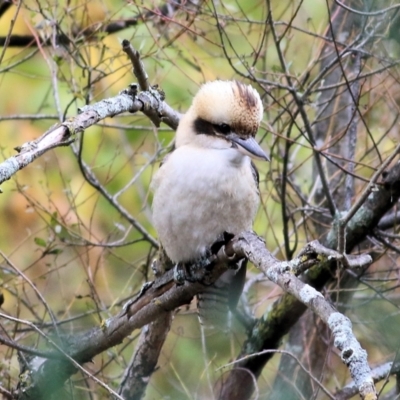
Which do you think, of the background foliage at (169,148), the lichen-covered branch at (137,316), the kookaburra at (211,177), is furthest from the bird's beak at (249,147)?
the lichen-covered branch at (137,316)

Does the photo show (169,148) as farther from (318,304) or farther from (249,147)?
(318,304)

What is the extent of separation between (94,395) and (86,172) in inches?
34.0

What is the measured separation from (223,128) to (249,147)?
140mm

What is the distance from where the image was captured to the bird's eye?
2597 millimetres

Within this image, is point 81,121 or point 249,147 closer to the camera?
point 81,121

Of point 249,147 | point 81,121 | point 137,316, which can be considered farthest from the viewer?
point 137,316

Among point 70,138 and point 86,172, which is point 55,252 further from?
point 70,138

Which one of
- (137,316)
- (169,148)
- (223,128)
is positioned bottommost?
(137,316)

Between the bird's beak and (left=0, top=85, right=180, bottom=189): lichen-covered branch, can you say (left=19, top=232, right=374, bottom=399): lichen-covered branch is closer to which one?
the bird's beak

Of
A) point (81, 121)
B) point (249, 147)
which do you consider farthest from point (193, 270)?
point (81, 121)

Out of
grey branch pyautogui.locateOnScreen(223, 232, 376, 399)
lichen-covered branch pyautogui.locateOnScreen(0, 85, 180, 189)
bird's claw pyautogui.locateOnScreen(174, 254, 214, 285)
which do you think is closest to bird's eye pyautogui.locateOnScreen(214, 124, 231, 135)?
lichen-covered branch pyautogui.locateOnScreen(0, 85, 180, 189)

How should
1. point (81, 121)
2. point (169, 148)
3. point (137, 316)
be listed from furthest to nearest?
point (169, 148) < point (137, 316) < point (81, 121)

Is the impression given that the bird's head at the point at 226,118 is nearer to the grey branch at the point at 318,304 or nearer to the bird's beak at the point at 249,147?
the bird's beak at the point at 249,147

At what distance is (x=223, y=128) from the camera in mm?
2609
